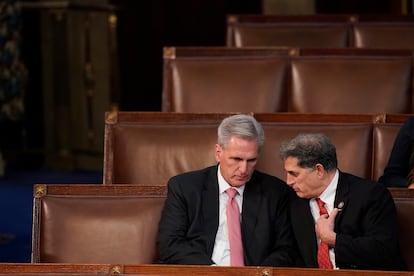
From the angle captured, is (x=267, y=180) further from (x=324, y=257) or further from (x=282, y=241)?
(x=324, y=257)

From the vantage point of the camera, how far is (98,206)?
10.9 ft

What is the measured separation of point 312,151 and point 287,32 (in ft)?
7.23

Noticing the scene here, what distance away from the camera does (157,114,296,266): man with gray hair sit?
11.0 feet

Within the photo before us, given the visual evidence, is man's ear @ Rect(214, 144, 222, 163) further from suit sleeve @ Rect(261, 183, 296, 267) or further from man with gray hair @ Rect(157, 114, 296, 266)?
suit sleeve @ Rect(261, 183, 296, 267)

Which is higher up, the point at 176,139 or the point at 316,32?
the point at 316,32

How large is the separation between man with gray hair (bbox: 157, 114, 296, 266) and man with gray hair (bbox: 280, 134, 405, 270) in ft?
0.22

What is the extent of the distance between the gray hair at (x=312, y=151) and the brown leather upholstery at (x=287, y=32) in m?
2.12

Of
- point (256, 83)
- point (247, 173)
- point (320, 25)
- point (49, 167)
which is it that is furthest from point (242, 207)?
point (49, 167)

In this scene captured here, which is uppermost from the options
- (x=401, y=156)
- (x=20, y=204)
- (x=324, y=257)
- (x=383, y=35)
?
(x=383, y=35)

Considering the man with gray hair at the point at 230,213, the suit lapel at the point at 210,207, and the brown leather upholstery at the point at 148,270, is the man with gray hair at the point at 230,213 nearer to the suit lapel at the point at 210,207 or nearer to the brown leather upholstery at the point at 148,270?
the suit lapel at the point at 210,207

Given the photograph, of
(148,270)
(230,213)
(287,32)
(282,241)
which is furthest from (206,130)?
(287,32)

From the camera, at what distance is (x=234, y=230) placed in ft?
11.1

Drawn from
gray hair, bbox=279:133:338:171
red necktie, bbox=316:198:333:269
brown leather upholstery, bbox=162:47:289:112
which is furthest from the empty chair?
red necktie, bbox=316:198:333:269

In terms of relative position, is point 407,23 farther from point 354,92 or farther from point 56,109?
point 56,109
